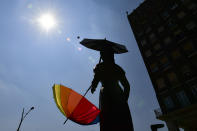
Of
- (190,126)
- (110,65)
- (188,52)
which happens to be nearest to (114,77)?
(110,65)

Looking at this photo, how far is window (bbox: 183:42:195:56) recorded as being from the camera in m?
16.4

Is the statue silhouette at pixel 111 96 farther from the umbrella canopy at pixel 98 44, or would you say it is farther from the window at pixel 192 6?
the window at pixel 192 6

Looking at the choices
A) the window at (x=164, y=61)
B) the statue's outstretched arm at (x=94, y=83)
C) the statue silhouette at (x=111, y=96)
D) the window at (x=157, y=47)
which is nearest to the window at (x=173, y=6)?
the window at (x=157, y=47)

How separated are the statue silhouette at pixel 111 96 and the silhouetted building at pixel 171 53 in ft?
45.0

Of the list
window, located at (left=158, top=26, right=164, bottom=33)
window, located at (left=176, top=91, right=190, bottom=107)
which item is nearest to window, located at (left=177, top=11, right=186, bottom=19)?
window, located at (left=158, top=26, right=164, bottom=33)

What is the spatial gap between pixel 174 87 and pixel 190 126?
443 centimetres

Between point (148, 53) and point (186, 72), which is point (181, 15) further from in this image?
point (186, 72)

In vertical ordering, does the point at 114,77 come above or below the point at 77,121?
above

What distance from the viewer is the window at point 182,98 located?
46.7 feet

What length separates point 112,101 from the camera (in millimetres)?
1859

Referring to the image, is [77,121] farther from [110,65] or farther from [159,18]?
[159,18]

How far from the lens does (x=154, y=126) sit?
187cm

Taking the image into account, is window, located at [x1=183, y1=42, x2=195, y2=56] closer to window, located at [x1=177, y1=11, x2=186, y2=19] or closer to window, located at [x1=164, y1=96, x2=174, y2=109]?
window, located at [x1=177, y1=11, x2=186, y2=19]

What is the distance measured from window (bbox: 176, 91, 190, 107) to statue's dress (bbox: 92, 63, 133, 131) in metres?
15.7
